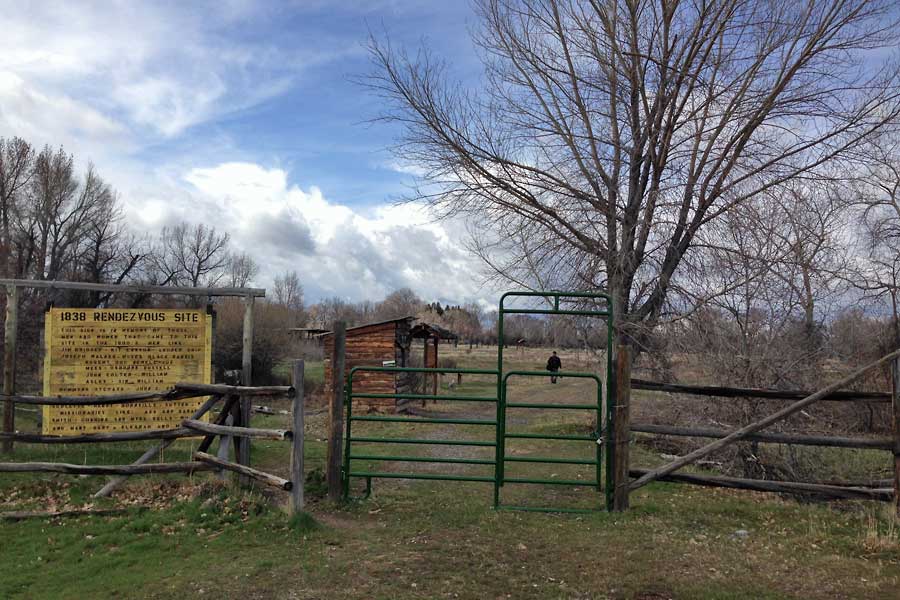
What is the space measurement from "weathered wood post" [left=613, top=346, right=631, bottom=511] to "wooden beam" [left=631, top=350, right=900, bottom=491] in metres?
0.15

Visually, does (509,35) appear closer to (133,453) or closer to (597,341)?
(597,341)

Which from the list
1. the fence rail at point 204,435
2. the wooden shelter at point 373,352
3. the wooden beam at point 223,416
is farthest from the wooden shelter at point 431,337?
the fence rail at point 204,435

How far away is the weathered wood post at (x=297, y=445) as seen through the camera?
6741 millimetres

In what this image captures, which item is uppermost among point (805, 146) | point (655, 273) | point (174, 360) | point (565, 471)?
point (805, 146)

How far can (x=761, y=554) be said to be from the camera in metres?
6.20

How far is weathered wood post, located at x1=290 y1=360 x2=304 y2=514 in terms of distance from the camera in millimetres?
6741

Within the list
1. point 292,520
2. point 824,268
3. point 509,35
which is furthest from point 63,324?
point 824,268

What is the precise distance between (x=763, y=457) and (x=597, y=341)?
12.7ft

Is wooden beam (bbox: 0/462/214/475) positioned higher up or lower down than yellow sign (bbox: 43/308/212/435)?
lower down

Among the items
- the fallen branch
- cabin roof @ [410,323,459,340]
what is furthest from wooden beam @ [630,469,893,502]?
cabin roof @ [410,323,459,340]

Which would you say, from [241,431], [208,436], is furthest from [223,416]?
[241,431]

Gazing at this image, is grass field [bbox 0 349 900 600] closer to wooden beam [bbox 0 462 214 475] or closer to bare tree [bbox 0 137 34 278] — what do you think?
wooden beam [bbox 0 462 214 475]

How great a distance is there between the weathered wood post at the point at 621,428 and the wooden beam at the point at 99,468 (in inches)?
176

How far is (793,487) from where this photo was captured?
7.28 m
